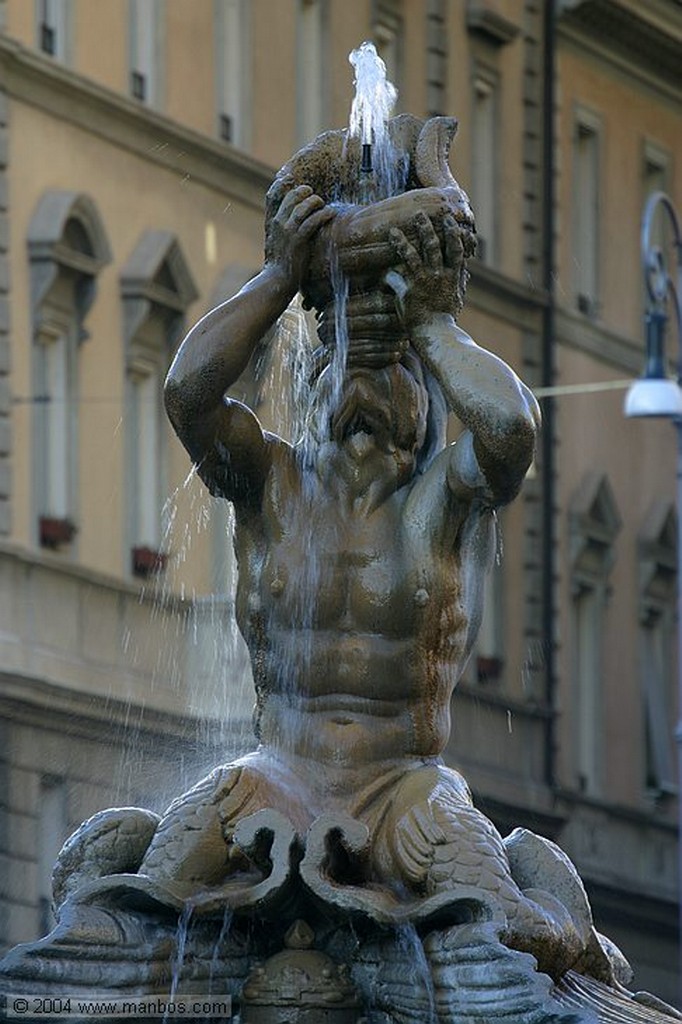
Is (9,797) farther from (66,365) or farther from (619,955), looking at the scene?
(619,955)

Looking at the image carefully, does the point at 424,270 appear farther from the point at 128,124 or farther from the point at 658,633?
the point at 658,633

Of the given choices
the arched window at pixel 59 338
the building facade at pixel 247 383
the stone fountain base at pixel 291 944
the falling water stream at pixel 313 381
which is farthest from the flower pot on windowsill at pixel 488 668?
the stone fountain base at pixel 291 944

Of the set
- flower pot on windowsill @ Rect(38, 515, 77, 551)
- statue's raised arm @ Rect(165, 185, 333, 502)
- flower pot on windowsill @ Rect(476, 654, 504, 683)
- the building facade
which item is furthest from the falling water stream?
flower pot on windowsill @ Rect(476, 654, 504, 683)

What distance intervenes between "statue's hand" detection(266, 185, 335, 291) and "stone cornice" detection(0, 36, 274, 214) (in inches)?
974

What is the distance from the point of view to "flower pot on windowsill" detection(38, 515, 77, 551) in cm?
3668

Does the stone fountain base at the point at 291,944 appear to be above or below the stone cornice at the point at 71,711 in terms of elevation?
above

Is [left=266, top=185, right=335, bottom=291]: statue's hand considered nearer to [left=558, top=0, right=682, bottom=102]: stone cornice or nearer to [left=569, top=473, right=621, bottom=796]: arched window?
[left=569, top=473, right=621, bottom=796]: arched window

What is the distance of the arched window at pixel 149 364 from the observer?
38.1 m

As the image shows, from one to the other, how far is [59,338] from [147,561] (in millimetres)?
1809

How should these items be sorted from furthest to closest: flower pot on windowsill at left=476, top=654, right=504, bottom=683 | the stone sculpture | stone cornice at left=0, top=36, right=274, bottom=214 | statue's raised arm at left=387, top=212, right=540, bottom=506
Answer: flower pot on windowsill at left=476, top=654, right=504, bottom=683
stone cornice at left=0, top=36, right=274, bottom=214
statue's raised arm at left=387, top=212, right=540, bottom=506
the stone sculpture

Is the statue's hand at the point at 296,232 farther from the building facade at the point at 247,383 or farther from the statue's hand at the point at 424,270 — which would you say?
the building facade at the point at 247,383

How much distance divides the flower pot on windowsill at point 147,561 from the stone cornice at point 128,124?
3.19 m

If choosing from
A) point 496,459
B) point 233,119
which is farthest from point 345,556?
point 233,119

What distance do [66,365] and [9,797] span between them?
509 centimetres
